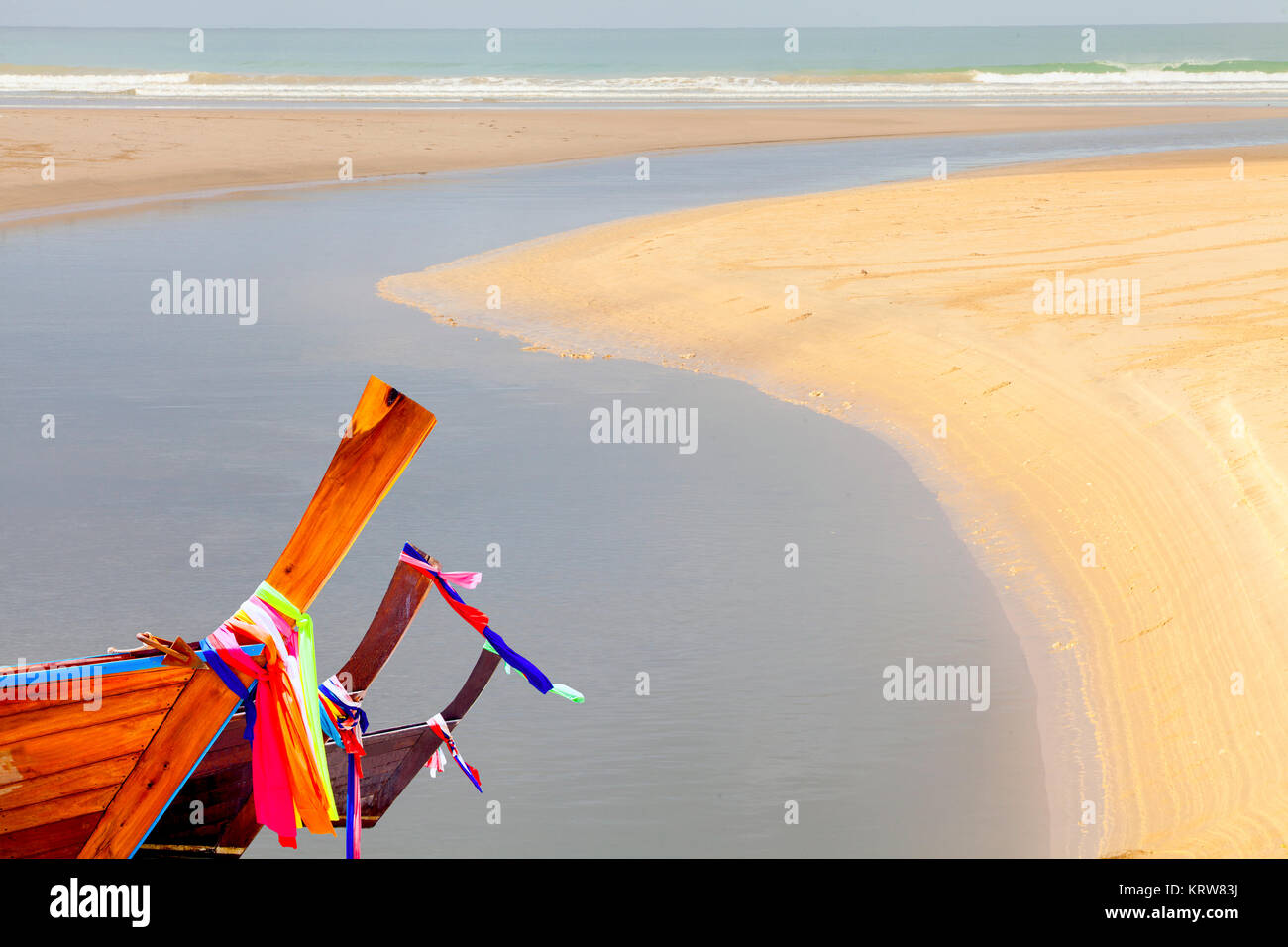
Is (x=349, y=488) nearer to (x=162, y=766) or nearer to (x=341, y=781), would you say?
(x=162, y=766)

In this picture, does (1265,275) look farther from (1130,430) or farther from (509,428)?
(509,428)

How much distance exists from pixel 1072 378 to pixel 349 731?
6.74 m

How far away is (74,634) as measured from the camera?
18.7ft

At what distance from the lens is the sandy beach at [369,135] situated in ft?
79.6

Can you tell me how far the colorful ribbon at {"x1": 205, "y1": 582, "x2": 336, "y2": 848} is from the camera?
3.36 meters

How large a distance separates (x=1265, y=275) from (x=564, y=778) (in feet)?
30.2

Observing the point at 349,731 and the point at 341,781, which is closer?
the point at 349,731

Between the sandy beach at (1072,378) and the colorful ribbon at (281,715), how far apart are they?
2.43 meters

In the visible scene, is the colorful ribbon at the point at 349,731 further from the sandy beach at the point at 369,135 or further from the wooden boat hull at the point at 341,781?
the sandy beach at the point at 369,135

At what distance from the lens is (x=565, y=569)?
662 centimetres

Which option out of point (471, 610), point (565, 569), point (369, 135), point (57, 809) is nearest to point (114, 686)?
point (57, 809)

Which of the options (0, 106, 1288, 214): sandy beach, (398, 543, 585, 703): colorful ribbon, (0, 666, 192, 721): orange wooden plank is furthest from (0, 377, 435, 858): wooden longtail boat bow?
(0, 106, 1288, 214): sandy beach
